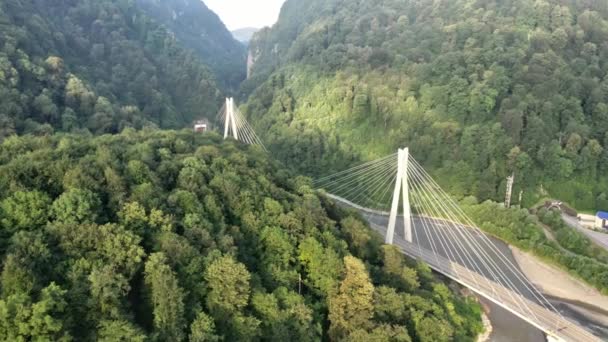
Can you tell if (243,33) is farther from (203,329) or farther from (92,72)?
(203,329)

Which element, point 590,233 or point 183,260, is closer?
point 183,260

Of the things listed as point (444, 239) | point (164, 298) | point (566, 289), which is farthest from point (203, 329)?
point (566, 289)

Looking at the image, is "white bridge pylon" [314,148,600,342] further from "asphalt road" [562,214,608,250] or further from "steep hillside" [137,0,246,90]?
"steep hillside" [137,0,246,90]

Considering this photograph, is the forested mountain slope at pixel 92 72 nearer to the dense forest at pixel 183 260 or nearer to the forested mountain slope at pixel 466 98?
the forested mountain slope at pixel 466 98

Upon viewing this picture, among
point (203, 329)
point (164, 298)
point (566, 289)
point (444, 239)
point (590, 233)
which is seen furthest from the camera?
point (590, 233)

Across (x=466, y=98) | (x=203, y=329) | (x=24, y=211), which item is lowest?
(x=203, y=329)

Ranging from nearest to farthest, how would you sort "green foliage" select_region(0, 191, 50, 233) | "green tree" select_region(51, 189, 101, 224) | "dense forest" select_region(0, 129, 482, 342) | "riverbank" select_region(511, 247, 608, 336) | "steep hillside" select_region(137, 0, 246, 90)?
"dense forest" select_region(0, 129, 482, 342) → "green foliage" select_region(0, 191, 50, 233) → "green tree" select_region(51, 189, 101, 224) → "riverbank" select_region(511, 247, 608, 336) → "steep hillside" select_region(137, 0, 246, 90)

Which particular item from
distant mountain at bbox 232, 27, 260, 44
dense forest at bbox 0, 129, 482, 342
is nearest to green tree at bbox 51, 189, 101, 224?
dense forest at bbox 0, 129, 482, 342
